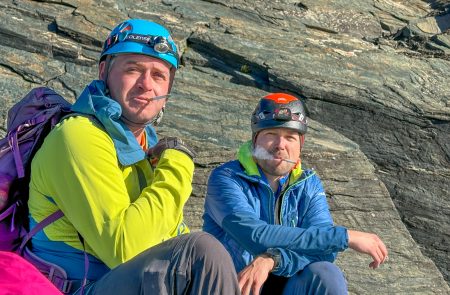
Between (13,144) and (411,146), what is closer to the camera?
(13,144)

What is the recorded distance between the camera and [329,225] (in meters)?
6.07

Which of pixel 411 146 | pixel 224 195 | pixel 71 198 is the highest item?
pixel 71 198

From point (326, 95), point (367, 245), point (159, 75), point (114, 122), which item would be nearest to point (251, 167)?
point (367, 245)

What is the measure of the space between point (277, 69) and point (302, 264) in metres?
5.53

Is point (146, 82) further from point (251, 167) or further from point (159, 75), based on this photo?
point (251, 167)

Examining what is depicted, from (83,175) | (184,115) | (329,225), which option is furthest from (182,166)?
(184,115)

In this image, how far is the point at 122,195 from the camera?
14.3 feet

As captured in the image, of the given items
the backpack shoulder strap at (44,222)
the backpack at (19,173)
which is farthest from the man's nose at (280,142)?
the backpack shoulder strap at (44,222)

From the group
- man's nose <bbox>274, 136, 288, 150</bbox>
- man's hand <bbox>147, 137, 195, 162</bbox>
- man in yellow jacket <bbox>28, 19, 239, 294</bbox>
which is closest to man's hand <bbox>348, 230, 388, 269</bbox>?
man's nose <bbox>274, 136, 288, 150</bbox>

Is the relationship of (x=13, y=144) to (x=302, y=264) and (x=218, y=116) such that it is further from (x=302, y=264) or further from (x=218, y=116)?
(x=218, y=116)

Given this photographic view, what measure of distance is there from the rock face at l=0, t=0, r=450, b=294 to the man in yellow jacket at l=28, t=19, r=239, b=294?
11.4 ft

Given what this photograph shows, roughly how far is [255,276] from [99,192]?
1.50 metres

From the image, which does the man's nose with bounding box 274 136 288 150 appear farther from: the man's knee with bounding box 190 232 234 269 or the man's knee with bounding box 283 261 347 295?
the man's knee with bounding box 190 232 234 269

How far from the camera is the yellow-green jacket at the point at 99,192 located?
14.0ft
